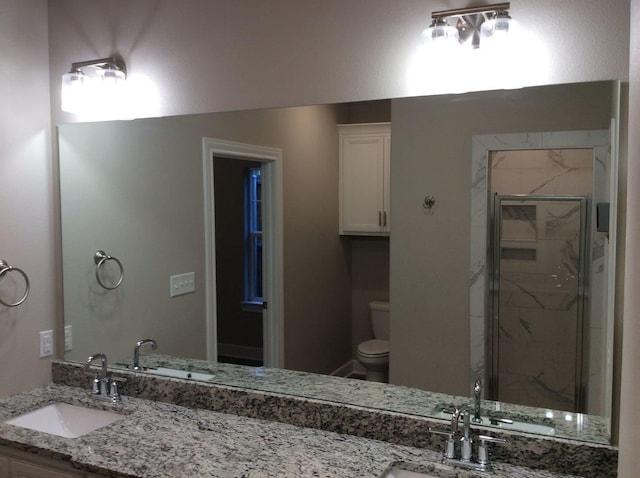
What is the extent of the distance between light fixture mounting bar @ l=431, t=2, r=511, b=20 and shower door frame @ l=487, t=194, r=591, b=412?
0.57 metres

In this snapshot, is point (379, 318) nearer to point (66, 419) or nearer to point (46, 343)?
point (66, 419)

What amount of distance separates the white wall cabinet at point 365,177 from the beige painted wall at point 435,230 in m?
0.04

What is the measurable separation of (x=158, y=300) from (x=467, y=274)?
1.36m

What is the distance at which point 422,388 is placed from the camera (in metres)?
1.88

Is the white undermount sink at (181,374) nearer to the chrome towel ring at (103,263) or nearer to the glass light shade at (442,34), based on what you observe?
the chrome towel ring at (103,263)

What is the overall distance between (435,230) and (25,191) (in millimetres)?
1780

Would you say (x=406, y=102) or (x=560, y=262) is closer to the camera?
(x=560, y=262)

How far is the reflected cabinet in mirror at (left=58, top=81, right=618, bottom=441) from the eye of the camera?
165 centimetres

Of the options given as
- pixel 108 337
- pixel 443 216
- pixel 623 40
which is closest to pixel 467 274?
pixel 443 216

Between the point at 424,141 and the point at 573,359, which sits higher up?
the point at 424,141

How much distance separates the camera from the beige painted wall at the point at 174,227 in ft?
6.75

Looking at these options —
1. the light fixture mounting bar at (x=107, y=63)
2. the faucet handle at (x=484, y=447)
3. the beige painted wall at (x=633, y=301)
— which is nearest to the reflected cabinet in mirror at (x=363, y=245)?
the faucet handle at (x=484, y=447)

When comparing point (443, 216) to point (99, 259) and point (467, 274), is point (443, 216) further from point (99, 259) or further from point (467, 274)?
point (99, 259)

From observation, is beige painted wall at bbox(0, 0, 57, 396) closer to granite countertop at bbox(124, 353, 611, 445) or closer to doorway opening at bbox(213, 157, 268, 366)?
granite countertop at bbox(124, 353, 611, 445)
